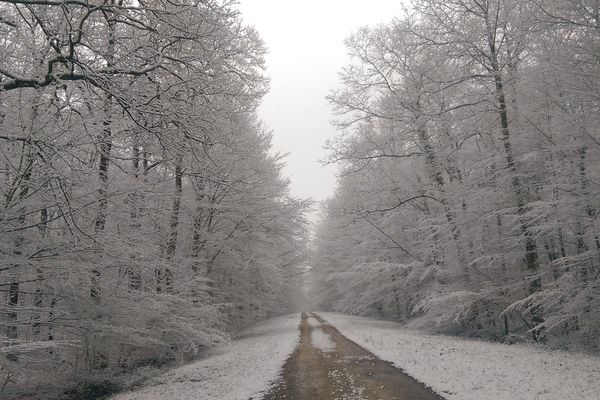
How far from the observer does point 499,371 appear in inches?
314

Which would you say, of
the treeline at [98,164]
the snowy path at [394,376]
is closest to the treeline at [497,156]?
the snowy path at [394,376]

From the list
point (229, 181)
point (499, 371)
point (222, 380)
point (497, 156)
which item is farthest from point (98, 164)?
point (497, 156)

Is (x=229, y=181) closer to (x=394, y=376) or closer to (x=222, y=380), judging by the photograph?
(x=222, y=380)

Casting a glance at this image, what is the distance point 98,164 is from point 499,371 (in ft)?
32.2

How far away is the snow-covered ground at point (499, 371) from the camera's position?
6.53 m

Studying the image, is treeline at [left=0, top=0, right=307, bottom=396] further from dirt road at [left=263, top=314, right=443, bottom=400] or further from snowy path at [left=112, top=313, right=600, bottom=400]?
dirt road at [left=263, top=314, right=443, bottom=400]

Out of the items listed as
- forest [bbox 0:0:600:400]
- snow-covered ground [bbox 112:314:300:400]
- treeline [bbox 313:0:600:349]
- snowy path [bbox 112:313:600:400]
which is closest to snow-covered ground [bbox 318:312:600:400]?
snowy path [bbox 112:313:600:400]

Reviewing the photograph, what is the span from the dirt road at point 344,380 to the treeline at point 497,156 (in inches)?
154

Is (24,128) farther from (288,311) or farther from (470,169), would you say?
(288,311)

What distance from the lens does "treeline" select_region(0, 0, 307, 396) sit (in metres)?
5.86

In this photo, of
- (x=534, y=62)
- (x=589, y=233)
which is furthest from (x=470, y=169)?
(x=589, y=233)

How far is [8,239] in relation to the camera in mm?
7473

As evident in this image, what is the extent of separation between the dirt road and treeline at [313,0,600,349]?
3.90 metres

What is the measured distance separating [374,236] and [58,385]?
16404 mm
